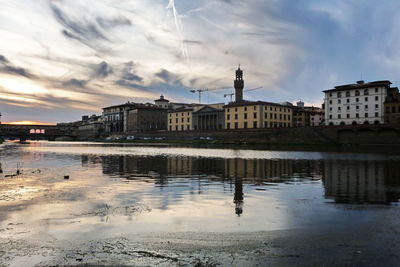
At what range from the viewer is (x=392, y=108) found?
120625mm

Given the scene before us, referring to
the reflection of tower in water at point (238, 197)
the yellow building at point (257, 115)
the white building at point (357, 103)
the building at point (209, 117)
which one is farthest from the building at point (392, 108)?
the reflection of tower in water at point (238, 197)

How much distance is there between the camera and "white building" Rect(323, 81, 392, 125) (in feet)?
409

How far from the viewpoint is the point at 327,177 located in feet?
105

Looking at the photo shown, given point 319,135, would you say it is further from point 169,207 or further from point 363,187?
point 169,207

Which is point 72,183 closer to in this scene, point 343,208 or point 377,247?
point 343,208

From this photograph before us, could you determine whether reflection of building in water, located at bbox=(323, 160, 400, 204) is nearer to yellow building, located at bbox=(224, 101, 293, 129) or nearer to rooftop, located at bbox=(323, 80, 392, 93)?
rooftop, located at bbox=(323, 80, 392, 93)

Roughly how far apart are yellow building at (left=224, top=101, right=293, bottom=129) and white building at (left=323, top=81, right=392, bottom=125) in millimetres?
29047

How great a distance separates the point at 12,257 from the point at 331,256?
31.4 feet

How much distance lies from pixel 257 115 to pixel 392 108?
184 ft

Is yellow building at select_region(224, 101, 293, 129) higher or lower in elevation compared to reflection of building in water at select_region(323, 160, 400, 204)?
higher

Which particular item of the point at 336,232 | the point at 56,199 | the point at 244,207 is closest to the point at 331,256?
the point at 336,232

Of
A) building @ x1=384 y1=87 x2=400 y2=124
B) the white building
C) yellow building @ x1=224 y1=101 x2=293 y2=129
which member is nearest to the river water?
building @ x1=384 y1=87 x2=400 y2=124

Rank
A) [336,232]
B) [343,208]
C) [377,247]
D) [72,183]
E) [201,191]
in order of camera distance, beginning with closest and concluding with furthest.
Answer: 1. [377,247]
2. [336,232]
3. [343,208]
4. [201,191]
5. [72,183]

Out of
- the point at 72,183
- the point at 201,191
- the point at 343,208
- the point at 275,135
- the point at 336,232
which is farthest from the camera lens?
the point at 275,135
